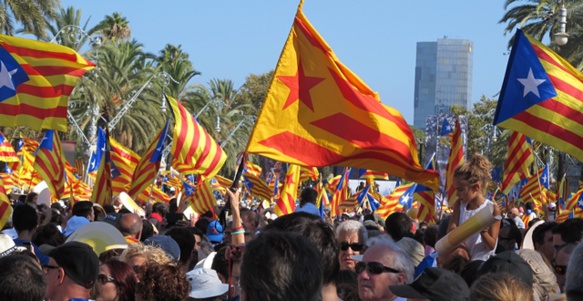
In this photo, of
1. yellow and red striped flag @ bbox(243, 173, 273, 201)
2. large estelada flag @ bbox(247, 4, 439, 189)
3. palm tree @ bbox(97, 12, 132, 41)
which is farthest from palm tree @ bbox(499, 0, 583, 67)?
palm tree @ bbox(97, 12, 132, 41)

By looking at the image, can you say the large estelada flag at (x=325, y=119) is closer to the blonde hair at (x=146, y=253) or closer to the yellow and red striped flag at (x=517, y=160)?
the blonde hair at (x=146, y=253)

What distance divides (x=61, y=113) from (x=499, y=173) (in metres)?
44.9

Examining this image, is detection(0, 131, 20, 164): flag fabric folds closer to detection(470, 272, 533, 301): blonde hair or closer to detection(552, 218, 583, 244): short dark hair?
detection(552, 218, 583, 244): short dark hair

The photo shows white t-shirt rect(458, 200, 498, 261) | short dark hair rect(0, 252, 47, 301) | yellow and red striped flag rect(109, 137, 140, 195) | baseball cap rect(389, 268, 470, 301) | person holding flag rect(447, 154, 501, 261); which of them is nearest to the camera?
baseball cap rect(389, 268, 470, 301)

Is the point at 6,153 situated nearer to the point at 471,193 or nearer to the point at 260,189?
the point at 260,189

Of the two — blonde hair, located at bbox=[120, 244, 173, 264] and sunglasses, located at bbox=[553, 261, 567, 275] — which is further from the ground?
blonde hair, located at bbox=[120, 244, 173, 264]

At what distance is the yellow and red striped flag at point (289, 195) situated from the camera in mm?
13508

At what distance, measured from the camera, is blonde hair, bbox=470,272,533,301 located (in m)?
3.79

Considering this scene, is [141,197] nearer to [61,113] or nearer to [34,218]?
[61,113]

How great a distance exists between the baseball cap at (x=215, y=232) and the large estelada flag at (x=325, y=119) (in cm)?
332

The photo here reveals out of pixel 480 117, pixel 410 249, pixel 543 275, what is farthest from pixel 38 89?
Result: pixel 480 117

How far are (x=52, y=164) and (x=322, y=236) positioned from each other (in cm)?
1319

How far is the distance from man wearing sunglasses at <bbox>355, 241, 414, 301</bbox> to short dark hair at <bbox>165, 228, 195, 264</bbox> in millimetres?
3541

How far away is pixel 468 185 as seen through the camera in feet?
23.3
